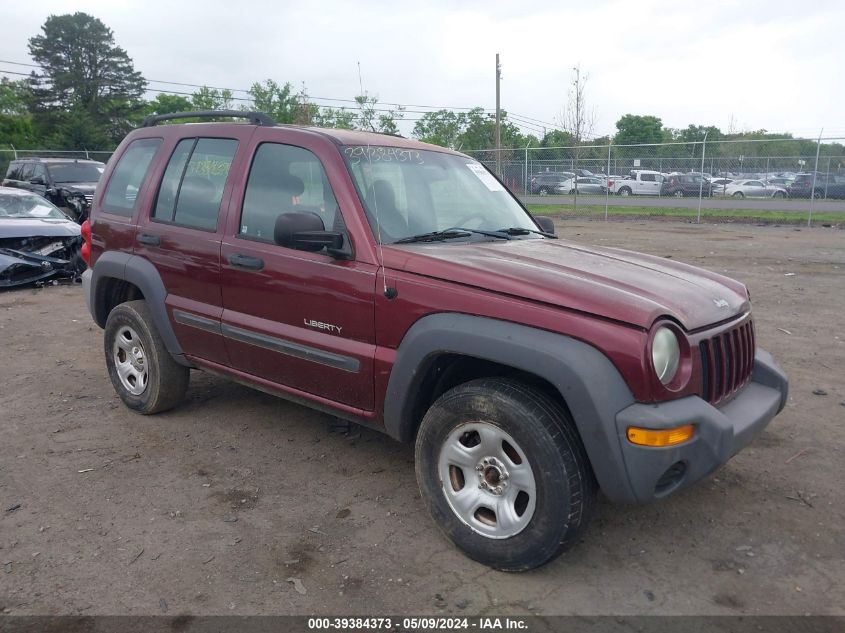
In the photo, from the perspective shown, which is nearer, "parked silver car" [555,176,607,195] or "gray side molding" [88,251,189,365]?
"gray side molding" [88,251,189,365]

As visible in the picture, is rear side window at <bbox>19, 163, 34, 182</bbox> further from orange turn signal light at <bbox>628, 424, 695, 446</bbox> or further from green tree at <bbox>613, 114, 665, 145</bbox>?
green tree at <bbox>613, 114, 665, 145</bbox>

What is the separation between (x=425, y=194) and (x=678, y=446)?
6.68 feet

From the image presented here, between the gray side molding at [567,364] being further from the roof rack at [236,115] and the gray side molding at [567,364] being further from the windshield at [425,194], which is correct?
the roof rack at [236,115]

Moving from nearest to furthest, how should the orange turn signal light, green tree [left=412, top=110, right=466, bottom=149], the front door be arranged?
the orange turn signal light, the front door, green tree [left=412, top=110, right=466, bottom=149]

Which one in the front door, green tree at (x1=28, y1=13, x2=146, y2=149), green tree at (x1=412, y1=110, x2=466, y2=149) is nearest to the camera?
the front door

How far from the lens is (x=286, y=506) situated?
3715 millimetres

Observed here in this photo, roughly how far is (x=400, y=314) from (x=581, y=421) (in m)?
1.01

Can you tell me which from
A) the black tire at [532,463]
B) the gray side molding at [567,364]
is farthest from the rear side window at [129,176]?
the black tire at [532,463]

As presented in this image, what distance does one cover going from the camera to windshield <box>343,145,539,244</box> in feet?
12.1

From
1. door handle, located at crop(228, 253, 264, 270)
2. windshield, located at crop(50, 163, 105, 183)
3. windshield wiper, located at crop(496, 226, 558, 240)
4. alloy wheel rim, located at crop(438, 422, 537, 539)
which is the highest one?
windshield, located at crop(50, 163, 105, 183)

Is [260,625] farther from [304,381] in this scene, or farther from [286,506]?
[304,381]

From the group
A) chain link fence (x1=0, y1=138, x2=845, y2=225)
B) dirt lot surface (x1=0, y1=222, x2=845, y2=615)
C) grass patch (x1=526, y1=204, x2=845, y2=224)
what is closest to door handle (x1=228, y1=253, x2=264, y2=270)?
dirt lot surface (x1=0, y1=222, x2=845, y2=615)

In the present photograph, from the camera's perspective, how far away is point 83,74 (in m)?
56.9

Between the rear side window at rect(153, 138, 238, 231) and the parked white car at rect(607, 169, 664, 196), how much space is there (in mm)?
22355
